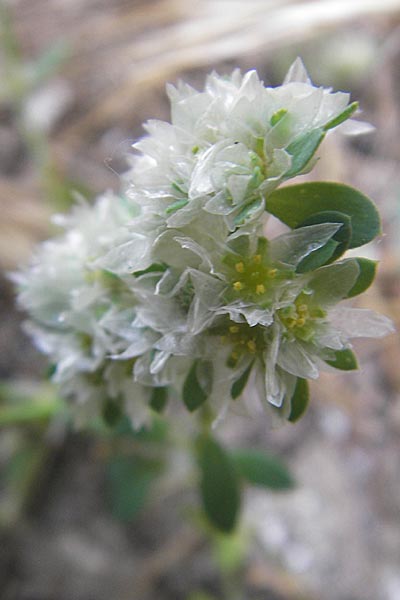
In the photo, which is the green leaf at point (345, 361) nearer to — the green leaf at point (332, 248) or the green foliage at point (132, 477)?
the green leaf at point (332, 248)

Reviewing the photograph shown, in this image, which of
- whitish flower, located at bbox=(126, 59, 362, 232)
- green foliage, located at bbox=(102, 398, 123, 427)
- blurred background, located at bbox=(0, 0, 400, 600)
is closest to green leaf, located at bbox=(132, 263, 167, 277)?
whitish flower, located at bbox=(126, 59, 362, 232)

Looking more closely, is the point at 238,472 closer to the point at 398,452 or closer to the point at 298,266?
the point at 398,452

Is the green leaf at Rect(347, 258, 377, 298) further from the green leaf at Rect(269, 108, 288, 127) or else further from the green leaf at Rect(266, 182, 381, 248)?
the green leaf at Rect(269, 108, 288, 127)

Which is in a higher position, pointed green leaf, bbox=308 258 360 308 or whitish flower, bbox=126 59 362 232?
whitish flower, bbox=126 59 362 232

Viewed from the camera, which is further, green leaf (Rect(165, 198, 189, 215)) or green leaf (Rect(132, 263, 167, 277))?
green leaf (Rect(132, 263, 167, 277))

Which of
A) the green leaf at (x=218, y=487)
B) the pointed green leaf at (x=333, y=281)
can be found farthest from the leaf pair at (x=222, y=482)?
→ the pointed green leaf at (x=333, y=281)

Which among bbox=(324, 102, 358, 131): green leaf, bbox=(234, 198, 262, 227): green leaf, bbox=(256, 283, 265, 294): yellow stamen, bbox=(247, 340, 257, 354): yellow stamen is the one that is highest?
bbox=(324, 102, 358, 131): green leaf

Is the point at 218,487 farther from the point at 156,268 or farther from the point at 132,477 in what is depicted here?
the point at 156,268
